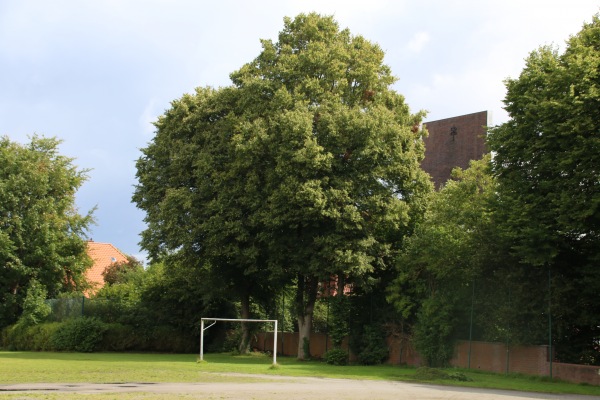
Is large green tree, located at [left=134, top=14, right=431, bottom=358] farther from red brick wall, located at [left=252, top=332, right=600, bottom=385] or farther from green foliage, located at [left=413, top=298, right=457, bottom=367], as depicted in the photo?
red brick wall, located at [left=252, top=332, right=600, bottom=385]

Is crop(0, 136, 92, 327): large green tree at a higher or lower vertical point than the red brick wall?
higher

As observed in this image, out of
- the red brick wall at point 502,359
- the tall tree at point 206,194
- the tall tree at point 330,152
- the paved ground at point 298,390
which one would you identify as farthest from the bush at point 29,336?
the paved ground at point 298,390

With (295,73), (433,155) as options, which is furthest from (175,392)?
(433,155)

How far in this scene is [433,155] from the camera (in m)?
67.0

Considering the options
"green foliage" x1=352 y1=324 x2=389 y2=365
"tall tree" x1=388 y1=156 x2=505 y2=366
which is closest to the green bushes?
"green foliage" x1=352 y1=324 x2=389 y2=365

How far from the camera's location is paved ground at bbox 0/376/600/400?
52.5 ft

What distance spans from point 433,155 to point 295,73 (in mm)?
36614

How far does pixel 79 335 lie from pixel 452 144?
3950cm

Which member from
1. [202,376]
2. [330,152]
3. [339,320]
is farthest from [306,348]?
[202,376]

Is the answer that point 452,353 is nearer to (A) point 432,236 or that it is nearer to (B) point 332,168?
(A) point 432,236

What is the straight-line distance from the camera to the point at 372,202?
3106cm

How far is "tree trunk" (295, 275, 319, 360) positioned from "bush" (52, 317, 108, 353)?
12.2 metres

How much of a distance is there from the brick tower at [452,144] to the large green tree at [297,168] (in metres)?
28.7

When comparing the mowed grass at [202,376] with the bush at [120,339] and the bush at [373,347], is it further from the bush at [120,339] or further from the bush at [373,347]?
the bush at [120,339]
